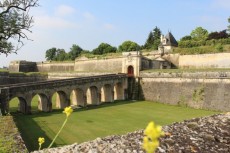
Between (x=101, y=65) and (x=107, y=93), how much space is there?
13.5m

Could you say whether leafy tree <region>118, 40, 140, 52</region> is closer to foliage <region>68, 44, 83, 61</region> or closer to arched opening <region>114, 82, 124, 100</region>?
foliage <region>68, 44, 83, 61</region>

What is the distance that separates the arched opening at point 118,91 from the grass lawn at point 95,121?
5386 mm

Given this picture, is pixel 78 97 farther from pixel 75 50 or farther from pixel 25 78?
pixel 75 50

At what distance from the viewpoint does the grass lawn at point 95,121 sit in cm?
1753

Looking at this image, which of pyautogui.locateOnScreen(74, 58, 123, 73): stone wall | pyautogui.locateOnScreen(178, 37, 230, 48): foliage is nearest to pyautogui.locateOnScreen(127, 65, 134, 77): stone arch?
pyautogui.locateOnScreen(74, 58, 123, 73): stone wall

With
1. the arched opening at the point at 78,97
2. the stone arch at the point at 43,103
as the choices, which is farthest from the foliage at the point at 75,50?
the stone arch at the point at 43,103

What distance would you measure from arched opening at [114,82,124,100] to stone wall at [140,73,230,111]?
2.35m

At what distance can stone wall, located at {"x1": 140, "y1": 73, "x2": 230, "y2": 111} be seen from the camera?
26750 mm

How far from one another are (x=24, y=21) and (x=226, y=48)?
23381 millimetres

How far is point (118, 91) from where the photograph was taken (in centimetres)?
3603

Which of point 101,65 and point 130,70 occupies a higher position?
point 101,65

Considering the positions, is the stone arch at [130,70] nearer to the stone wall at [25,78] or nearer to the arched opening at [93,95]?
the arched opening at [93,95]

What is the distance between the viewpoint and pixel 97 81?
32.5 meters

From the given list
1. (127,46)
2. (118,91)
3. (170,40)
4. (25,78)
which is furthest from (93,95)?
(127,46)
